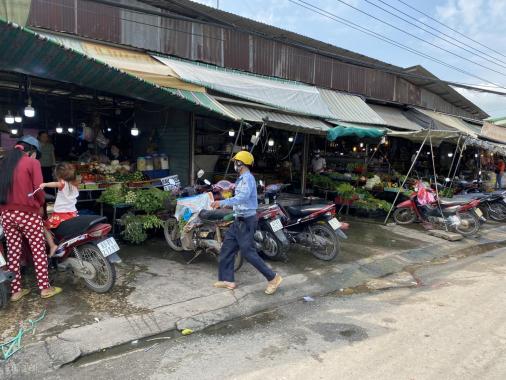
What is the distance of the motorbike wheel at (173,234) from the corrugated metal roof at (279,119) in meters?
2.50

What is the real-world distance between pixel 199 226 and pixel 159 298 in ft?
5.12

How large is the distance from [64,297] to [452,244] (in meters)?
7.55

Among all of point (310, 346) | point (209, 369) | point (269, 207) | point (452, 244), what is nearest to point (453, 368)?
point (310, 346)

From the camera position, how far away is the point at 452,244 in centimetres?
825

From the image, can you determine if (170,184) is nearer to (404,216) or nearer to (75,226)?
(75,226)

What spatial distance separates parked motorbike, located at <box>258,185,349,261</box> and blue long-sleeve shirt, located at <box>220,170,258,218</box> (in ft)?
5.02

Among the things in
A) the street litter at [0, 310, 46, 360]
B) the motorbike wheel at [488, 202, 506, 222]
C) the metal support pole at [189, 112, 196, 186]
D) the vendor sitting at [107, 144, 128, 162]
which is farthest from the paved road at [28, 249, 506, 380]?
the motorbike wheel at [488, 202, 506, 222]

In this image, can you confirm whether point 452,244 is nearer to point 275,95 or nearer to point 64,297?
point 275,95

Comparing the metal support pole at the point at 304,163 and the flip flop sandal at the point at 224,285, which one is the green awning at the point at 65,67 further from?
the metal support pole at the point at 304,163

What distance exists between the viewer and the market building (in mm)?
6097

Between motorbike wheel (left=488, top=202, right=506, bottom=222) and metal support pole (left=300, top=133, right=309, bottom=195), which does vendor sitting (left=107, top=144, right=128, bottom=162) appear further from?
motorbike wheel (left=488, top=202, right=506, bottom=222)

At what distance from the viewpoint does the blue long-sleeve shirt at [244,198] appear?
15.5ft

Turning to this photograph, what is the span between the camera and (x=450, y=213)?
902 centimetres

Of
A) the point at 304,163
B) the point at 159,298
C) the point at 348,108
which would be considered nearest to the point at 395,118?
the point at 348,108
